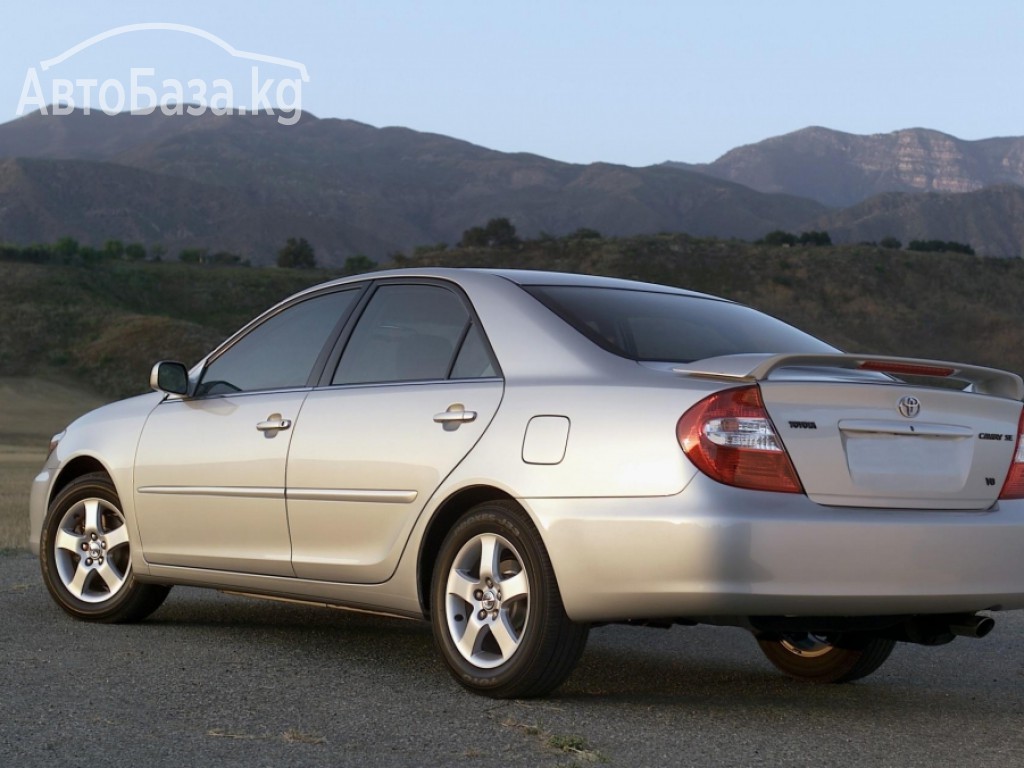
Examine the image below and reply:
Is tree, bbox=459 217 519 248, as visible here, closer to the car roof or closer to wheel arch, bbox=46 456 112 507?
wheel arch, bbox=46 456 112 507

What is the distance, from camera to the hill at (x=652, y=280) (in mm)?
69750

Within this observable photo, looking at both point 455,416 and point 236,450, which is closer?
point 455,416

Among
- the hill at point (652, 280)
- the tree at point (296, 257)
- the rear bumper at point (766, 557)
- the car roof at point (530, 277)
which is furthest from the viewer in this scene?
the tree at point (296, 257)

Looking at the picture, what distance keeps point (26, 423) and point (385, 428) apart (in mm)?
51147

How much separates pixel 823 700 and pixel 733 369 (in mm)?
1558

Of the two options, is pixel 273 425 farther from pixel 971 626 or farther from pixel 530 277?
pixel 971 626

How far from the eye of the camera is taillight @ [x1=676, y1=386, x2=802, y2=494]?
468cm

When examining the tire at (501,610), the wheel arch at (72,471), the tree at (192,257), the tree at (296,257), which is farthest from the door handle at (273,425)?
the tree at (296,257)

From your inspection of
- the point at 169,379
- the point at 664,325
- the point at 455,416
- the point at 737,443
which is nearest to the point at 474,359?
the point at 455,416

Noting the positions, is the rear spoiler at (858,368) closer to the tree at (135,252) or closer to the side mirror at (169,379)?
the side mirror at (169,379)

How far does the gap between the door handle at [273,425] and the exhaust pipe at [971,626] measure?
8.75 ft

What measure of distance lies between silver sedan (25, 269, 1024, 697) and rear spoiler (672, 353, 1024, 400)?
0.5 inches

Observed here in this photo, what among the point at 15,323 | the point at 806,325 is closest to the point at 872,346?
the point at 806,325

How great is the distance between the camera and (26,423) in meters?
53.9
